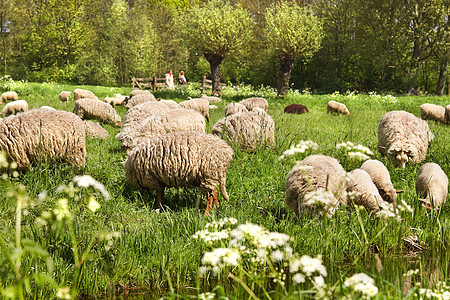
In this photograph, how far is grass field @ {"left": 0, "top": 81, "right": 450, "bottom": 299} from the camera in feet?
7.02

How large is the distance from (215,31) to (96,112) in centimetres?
1247

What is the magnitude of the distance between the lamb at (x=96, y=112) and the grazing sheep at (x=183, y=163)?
7.25 metres

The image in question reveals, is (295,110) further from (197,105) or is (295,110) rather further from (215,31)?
(215,31)

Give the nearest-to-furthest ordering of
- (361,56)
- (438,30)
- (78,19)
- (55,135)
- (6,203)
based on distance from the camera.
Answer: (6,203) < (55,135) < (438,30) < (361,56) < (78,19)

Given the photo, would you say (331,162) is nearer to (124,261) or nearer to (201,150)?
(201,150)

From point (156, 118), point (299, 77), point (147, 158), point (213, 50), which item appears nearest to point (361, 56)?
point (299, 77)

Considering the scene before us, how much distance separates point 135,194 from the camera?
4.74 meters

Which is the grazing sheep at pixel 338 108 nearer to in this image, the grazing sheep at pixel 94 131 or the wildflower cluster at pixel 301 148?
the grazing sheep at pixel 94 131

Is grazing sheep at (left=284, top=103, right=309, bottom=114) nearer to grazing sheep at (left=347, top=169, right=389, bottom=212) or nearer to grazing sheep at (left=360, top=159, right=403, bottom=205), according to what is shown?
grazing sheep at (left=360, top=159, right=403, bottom=205)

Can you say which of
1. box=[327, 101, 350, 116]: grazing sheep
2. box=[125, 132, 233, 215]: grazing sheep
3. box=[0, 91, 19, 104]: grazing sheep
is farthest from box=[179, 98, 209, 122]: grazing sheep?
box=[0, 91, 19, 104]: grazing sheep

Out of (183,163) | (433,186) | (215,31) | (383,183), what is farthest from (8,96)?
(433,186)

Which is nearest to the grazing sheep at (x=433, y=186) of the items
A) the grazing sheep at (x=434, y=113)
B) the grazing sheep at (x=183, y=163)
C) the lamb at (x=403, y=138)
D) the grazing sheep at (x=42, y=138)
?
the lamb at (x=403, y=138)

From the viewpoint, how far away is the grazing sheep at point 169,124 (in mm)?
6531

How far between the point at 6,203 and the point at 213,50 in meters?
19.7
